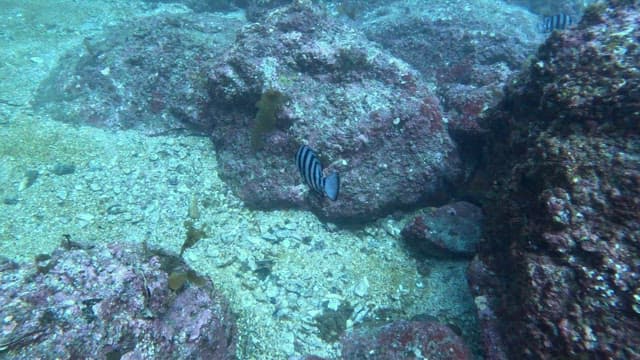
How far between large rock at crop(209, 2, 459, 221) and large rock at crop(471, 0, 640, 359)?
1.51 metres

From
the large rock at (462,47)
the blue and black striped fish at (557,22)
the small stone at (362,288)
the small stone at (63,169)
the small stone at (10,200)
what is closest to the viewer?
the small stone at (362,288)

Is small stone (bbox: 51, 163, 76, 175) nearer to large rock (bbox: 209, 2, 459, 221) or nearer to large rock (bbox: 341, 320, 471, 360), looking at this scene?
large rock (bbox: 209, 2, 459, 221)

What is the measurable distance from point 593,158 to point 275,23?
182 inches

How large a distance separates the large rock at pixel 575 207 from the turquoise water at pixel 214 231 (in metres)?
1.12

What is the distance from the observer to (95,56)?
7664 mm

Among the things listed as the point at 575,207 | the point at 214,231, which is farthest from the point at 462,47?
the point at 214,231

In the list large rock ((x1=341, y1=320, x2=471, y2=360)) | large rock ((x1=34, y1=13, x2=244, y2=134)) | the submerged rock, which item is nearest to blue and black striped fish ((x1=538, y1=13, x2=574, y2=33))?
the submerged rock

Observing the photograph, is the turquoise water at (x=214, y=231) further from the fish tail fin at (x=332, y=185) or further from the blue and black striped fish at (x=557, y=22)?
the blue and black striped fish at (x=557, y=22)

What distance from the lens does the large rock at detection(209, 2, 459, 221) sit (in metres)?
5.06

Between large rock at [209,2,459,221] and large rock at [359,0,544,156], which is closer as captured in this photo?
large rock at [209,2,459,221]

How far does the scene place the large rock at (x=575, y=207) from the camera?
8.59 feet

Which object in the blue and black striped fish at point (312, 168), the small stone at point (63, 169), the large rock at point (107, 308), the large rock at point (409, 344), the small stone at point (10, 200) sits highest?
the blue and black striped fish at point (312, 168)

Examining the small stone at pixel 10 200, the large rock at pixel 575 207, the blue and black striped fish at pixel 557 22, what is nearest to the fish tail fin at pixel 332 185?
the large rock at pixel 575 207

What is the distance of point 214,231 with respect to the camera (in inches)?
201
